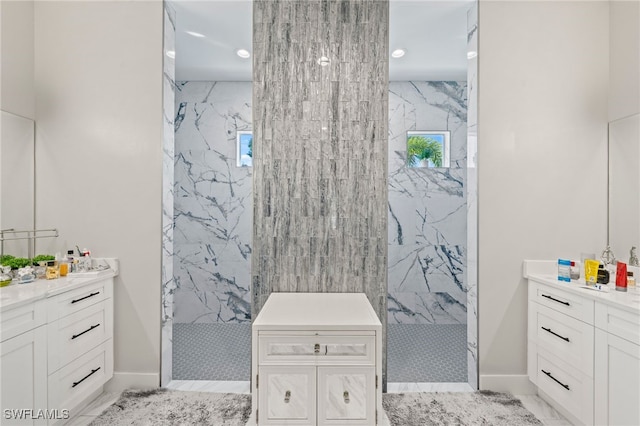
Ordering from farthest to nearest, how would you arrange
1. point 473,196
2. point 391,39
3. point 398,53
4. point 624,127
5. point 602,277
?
1. point 398,53
2. point 391,39
3. point 473,196
4. point 624,127
5. point 602,277

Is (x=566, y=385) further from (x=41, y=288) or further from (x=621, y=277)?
(x=41, y=288)

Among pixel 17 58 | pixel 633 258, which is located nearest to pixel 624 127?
pixel 633 258

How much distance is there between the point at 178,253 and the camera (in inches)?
156

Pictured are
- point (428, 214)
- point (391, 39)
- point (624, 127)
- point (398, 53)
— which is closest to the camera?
point (624, 127)

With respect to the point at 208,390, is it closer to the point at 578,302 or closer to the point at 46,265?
the point at 46,265

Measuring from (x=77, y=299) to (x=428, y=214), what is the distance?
11.0 feet

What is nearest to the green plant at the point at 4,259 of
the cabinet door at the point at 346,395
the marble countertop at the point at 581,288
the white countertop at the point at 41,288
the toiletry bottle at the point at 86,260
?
the white countertop at the point at 41,288

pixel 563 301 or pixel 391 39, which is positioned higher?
pixel 391 39

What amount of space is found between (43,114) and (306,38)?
203 cm

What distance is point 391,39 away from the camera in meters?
3.01

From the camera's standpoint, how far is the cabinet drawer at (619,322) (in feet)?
5.37

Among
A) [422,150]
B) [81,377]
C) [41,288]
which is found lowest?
[81,377]

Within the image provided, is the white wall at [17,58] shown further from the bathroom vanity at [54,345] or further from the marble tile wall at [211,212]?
the marble tile wall at [211,212]

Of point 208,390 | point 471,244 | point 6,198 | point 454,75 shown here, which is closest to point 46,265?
point 6,198
